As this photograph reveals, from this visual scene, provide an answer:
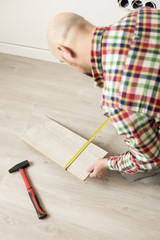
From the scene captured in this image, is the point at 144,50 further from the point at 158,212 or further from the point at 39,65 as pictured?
the point at 39,65

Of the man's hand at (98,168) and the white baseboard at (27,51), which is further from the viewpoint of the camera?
the white baseboard at (27,51)

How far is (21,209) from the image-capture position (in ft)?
3.93

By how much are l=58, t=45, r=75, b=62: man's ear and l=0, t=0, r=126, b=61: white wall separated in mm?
744

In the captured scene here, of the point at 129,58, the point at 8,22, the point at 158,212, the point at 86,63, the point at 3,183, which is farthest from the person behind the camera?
the point at 8,22

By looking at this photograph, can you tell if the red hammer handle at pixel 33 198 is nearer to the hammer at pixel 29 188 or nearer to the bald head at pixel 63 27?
the hammer at pixel 29 188

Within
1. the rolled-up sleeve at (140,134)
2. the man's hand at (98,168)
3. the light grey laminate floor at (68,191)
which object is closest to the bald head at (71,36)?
the rolled-up sleeve at (140,134)

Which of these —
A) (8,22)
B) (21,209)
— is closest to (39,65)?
(8,22)

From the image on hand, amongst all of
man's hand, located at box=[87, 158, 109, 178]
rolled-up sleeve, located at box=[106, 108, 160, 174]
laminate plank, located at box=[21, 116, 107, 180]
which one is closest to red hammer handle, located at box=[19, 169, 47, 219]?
laminate plank, located at box=[21, 116, 107, 180]

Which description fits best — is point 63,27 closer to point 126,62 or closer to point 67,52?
point 67,52

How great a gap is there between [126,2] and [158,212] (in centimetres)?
109

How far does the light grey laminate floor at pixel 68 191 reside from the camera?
114 cm

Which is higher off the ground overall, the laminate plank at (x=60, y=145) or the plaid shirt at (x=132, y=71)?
the plaid shirt at (x=132, y=71)

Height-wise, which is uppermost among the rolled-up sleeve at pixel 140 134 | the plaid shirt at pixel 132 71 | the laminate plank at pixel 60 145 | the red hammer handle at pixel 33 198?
the plaid shirt at pixel 132 71

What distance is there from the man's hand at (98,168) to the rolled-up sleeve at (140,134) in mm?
255
